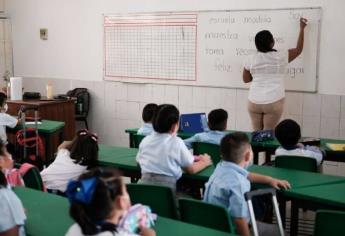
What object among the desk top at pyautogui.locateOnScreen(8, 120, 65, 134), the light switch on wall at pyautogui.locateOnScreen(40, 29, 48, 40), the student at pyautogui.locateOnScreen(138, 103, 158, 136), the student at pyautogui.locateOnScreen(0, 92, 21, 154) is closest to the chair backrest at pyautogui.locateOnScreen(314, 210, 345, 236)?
the student at pyautogui.locateOnScreen(138, 103, 158, 136)

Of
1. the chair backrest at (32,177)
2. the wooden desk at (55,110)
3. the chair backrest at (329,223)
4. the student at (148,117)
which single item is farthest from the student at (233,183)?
the wooden desk at (55,110)

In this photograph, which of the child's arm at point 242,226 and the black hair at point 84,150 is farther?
the black hair at point 84,150

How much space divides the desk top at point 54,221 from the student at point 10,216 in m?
0.05

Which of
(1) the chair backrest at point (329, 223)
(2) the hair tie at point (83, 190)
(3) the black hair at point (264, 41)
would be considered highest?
(3) the black hair at point (264, 41)

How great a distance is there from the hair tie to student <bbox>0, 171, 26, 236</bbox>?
0.64 m

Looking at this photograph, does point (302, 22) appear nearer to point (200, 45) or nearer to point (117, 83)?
point (200, 45)

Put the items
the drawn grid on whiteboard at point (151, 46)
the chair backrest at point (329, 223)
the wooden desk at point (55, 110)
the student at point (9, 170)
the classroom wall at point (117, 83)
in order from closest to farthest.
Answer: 1. the chair backrest at point (329, 223)
2. the student at point (9, 170)
3. the classroom wall at point (117, 83)
4. the drawn grid on whiteboard at point (151, 46)
5. the wooden desk at point (55, 110)

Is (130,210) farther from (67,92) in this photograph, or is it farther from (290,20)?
(67,92)

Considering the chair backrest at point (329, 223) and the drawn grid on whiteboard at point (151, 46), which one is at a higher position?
the drawn grid on whiteboard at point (151, 46)

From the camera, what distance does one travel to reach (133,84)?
7133 millimetres

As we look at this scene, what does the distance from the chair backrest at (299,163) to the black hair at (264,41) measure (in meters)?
2.00

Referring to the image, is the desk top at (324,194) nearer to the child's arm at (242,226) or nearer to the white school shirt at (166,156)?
the child's arm at (242,226)

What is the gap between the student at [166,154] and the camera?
334 cm

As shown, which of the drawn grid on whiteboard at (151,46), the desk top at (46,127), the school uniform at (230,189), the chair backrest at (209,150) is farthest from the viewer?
the drawn grid on whiteboard at (151,46)
